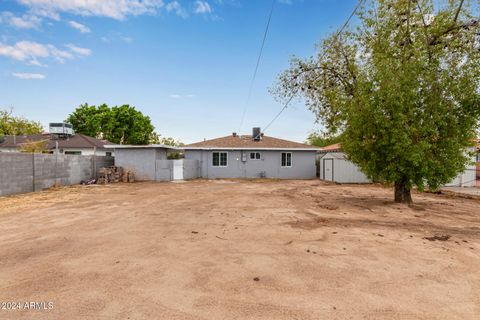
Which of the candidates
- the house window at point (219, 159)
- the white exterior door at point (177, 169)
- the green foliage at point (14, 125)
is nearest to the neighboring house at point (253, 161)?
the house window at point (219, 159)

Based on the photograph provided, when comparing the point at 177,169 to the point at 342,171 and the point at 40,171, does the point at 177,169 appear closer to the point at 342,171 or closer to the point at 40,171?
the point at 40,171

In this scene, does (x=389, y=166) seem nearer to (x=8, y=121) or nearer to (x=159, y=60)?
(x=159, y=60)

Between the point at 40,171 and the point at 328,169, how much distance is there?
60.0ft

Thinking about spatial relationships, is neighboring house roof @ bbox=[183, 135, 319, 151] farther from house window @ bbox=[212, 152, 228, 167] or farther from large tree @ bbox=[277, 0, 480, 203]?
large tree @ bbox=[277, 0, 480, 203]

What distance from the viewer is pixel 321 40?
49.8 feet

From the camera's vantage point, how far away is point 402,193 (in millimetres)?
9359

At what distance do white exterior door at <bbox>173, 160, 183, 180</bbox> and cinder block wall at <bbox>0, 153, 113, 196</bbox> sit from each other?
539 cm

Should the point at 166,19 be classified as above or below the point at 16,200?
above

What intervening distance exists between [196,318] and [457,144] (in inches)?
370

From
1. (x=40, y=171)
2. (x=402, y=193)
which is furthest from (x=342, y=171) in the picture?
(x=40, y=171)

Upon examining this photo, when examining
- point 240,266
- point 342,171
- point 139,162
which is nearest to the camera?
point 240,266

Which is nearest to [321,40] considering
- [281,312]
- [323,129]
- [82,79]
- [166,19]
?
[323,129]

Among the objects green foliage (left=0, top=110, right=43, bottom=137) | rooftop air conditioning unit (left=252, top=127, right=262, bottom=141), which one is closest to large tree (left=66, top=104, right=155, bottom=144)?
green foliage (left=0, top=110, right=43, bottom=137)

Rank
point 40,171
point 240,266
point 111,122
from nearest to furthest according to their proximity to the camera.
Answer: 1. point 240,266
2. point 40,171
3. point 111,122
